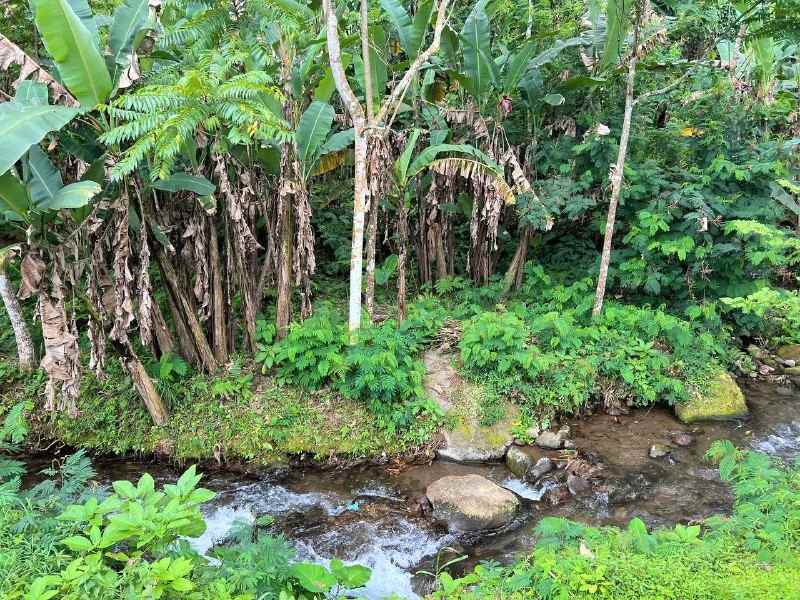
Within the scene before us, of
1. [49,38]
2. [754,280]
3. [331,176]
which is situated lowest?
[754,280]

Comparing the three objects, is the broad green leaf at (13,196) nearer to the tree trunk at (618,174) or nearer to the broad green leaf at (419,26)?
the broad green leaf at (419,26)

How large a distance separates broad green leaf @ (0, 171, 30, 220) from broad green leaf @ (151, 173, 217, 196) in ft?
3.55

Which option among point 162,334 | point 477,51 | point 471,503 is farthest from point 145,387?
point 477,51

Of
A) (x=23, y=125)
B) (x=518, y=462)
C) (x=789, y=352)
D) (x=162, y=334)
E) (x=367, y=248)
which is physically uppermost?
(x=23, y=125)

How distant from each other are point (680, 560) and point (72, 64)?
19.9ft

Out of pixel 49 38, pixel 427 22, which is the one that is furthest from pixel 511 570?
pixel 427 22

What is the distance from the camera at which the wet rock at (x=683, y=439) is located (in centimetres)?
626

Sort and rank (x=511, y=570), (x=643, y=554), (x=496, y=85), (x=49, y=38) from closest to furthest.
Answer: (x=643, y=554) → (x=511, y=570) → (x=49, y=38) → (x=496, y=85)

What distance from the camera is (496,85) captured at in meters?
7.22

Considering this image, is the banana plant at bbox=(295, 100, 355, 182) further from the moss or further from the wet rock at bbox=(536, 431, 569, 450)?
the wet rock at bbox=(536, 431, 569, 450)

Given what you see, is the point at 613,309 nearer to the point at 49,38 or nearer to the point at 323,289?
the point at 323,289

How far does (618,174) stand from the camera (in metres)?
6.95

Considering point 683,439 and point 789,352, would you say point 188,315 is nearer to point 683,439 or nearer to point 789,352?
point 683,439

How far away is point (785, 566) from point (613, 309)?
4.49 m
